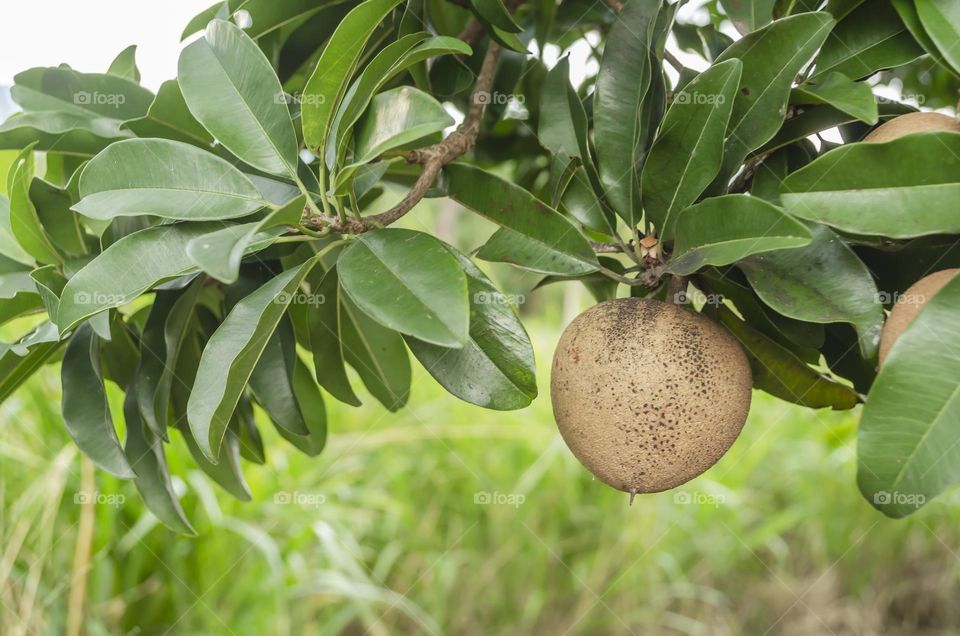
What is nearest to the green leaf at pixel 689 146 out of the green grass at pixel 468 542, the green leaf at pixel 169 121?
the green leaf at pixel 169 121

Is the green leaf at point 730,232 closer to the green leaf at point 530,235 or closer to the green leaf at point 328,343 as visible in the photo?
the green leaf at point 530,235

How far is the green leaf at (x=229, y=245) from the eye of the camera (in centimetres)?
37

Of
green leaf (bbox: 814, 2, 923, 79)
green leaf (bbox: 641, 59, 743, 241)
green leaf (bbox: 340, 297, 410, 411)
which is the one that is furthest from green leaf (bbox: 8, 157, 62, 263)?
green leaf (bbox: 814, 2, 923, 79)

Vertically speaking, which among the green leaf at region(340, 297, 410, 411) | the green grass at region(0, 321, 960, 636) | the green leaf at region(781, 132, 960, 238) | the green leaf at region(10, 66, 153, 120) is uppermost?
the green leaf at region(10, 66, 153, 120)

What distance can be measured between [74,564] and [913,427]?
155 cm

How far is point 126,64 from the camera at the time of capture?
77cm

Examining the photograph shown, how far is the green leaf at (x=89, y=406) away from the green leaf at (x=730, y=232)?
1.44 feet

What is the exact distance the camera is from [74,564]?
1.49 metres

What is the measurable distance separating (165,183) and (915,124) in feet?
1.55

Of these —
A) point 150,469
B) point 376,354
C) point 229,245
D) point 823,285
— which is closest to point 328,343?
point 376,354

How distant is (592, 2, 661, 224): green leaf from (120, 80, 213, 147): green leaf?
1.01 ft

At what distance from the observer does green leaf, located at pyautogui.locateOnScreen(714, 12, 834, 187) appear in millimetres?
466

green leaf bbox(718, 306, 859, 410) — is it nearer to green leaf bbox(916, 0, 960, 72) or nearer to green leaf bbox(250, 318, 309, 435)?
green leaf bbox(916, 0, 960, 72)

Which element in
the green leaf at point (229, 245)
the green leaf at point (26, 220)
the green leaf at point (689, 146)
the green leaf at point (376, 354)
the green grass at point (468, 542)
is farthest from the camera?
the green grass at point (468, 542)
